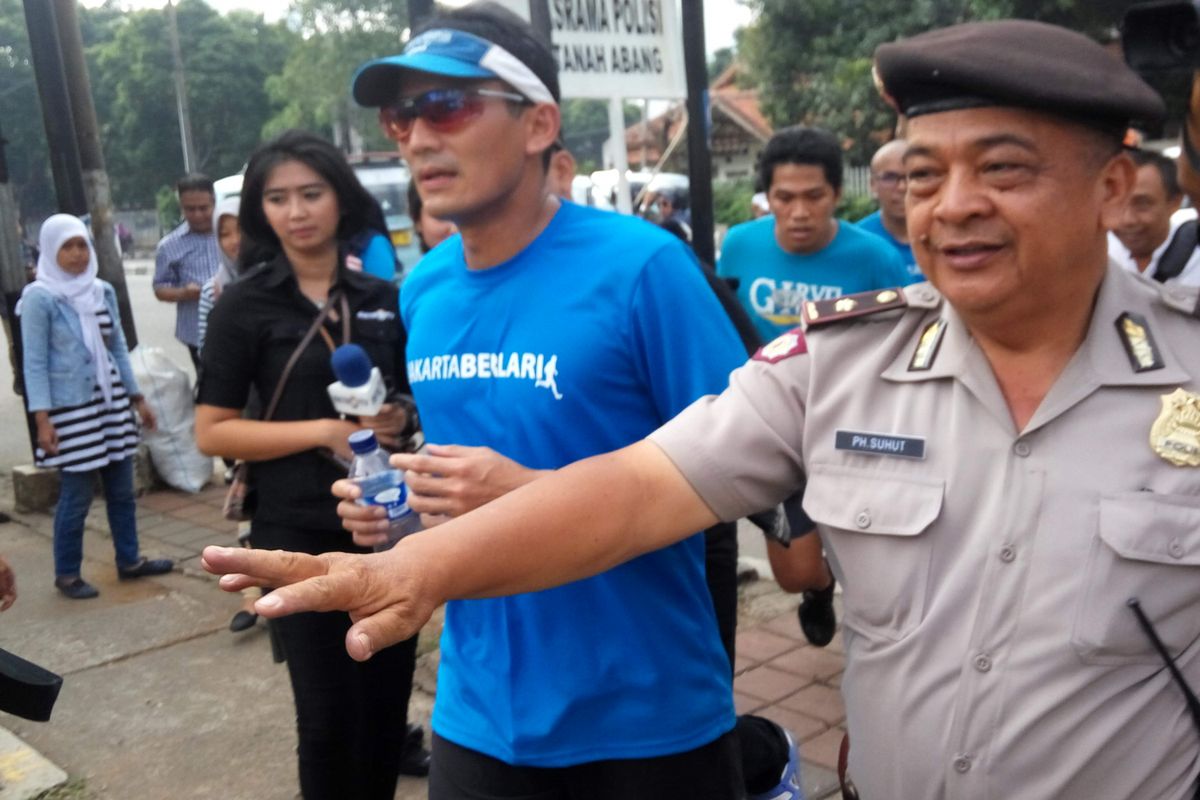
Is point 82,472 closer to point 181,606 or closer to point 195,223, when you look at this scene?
point 181,606

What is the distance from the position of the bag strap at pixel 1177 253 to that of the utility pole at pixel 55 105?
678cm

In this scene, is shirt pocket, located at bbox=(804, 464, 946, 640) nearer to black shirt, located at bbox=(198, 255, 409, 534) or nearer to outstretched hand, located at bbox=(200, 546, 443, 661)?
outstretched hand, located at bbox=(200, 546, 443, 661)

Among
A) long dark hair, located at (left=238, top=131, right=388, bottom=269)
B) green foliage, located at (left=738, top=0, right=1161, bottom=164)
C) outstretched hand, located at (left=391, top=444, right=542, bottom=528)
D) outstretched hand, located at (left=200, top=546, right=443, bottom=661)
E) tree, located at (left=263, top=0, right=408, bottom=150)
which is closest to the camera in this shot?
outstretched hand, located at (left=200, top=546, right=443, bottom=661)

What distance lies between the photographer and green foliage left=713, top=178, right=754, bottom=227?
3345 cm

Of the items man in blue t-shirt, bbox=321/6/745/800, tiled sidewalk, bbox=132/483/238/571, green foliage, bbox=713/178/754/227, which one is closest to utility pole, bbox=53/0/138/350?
tiled sidewalk, bbox=132/483/238/571

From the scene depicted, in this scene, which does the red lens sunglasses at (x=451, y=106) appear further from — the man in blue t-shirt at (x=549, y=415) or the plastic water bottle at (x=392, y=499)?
the plastic water bottle at (x=392, y=499)

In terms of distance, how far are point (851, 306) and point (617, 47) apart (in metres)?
3.26

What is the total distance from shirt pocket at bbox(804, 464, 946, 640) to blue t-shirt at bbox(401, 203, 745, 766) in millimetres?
523

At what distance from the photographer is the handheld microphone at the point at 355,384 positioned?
113 inches

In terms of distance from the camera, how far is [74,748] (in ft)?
13.5

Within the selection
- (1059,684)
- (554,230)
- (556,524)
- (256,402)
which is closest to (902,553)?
(1059,684)

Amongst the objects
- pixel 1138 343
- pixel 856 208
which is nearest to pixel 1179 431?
pixel 1138 343

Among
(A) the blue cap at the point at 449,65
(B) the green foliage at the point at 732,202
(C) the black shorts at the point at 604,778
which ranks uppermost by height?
(A) the blue cap at the point at 449,65

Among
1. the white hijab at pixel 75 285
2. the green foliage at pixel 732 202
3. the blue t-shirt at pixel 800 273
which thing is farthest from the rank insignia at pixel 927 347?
the green foliage at pixel 732 202
